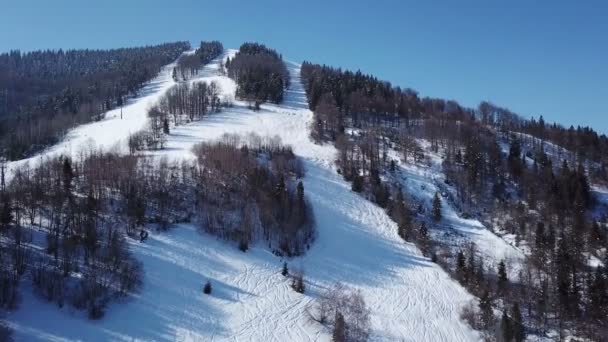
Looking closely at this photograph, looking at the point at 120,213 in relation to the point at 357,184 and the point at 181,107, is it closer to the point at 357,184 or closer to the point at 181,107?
the point at 357,184

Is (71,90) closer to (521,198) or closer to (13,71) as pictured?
(13,71)

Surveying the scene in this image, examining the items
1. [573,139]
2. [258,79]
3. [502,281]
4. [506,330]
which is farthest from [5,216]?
[573,139]

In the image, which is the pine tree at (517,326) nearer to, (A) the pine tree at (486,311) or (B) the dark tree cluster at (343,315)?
(A) the pine tree at (486,311)

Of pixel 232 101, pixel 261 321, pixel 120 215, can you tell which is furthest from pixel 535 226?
pixel 232 101

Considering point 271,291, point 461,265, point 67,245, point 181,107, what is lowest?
point 271,291

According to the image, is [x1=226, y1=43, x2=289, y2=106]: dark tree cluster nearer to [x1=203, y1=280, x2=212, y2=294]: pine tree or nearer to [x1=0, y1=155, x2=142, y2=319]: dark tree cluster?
Result: [x1=0, y1=155, x2=142, y2=319]: dark tree cluster

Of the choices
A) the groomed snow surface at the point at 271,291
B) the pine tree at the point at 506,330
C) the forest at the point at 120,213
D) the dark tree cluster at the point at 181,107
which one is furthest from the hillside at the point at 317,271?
the dark tree cluster at the point at 181,107

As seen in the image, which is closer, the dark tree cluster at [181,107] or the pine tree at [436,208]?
the pine tree at [436,208]

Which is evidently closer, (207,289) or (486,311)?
(486,311)
